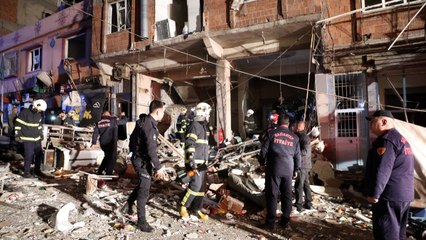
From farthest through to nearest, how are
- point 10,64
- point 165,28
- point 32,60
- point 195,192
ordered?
1. point 10,64
2. point 32,60
3. point 165,28
4. point 195,192

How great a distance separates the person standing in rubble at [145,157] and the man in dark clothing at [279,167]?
5.61ft

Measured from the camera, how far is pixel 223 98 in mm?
11117

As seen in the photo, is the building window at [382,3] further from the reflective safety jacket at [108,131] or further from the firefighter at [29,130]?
the firefighter at [29,130]

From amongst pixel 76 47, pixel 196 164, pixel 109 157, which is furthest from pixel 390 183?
pixel 76 47

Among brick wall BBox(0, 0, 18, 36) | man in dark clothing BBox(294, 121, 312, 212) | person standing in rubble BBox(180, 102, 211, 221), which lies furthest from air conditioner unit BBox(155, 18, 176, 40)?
brick wall BBox(0, 0, 18, 36)

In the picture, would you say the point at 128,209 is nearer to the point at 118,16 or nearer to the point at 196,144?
the point at 196,144

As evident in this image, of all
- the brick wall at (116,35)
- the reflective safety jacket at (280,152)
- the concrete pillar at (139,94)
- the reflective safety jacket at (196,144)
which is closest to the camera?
the reflective safety jacket at (280,152)

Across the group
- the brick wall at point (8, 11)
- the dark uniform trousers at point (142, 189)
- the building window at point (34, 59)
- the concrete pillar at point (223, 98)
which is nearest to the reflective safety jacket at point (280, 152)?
the dark uniform trousers at point (142, 189)

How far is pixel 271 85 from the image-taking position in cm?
1497

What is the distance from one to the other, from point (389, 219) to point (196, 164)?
2828 mm

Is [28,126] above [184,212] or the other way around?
above

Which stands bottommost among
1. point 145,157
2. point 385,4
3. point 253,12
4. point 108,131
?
point 145,157

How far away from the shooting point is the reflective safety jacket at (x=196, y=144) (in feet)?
14.6

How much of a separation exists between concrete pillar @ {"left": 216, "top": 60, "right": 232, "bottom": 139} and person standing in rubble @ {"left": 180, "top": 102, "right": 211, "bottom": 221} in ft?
20.8
